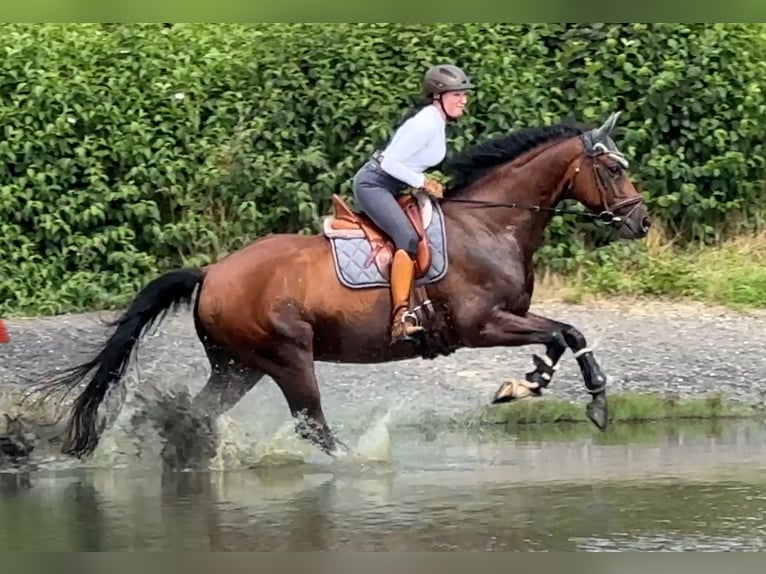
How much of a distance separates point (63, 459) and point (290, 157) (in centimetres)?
368

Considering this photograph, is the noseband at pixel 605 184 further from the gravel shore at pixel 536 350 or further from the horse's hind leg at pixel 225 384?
the horse's hind leg at pixel 225 384

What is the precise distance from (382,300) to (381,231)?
39cm

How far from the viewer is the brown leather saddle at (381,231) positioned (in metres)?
8.39

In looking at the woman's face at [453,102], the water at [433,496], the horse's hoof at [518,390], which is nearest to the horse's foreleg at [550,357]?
the horse's hoof at [518,390]

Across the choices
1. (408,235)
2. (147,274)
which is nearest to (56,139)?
(147,274)

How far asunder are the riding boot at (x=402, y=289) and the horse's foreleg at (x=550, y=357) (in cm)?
53

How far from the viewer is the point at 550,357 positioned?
831 centimetres

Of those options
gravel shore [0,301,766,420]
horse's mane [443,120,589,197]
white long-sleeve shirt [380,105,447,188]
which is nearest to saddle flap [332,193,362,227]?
white long-sleeve shirt [380,105,447,188]

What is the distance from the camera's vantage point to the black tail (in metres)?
8.57

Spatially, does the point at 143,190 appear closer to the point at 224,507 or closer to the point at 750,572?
the point at 224,507

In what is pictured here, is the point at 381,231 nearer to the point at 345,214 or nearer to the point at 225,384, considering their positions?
the point at 345,214

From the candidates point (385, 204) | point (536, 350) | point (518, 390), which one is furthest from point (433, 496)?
point (536, 350)

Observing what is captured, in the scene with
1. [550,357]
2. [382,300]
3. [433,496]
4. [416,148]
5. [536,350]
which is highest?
[416,148]

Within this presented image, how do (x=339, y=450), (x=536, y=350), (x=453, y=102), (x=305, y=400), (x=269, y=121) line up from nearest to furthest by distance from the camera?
1. (x=305, y=400)
2. (x=453, y=102)
3. (x=339, y=450)
4. (x=536, y=350)
5. (x=269, y=121)
